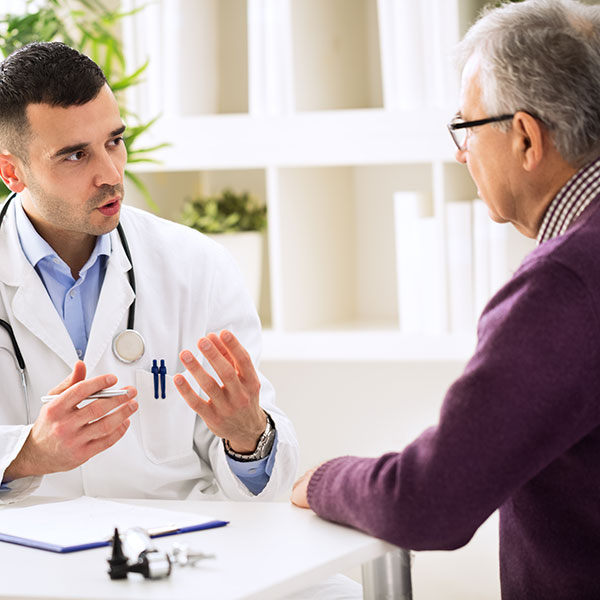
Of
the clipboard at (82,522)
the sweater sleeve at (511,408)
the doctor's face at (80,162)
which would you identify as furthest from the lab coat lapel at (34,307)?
the sweater sleeve at (511,408)

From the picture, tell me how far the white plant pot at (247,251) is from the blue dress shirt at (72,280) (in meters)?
0.88

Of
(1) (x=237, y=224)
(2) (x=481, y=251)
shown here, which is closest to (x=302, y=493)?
(2) (x=481, y=251)

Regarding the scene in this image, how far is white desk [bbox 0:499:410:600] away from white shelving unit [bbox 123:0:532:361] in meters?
1.41

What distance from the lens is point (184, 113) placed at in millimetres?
3029

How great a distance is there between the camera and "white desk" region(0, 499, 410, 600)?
1.21 metres

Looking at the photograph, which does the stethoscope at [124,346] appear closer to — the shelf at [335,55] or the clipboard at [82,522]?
the clipboard at [82,522]

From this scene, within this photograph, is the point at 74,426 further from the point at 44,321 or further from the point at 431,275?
the point at 431,275

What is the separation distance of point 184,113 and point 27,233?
104 cm

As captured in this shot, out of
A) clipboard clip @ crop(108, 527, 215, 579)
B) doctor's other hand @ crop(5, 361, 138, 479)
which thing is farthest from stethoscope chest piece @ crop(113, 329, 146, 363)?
clipboard clip @ crop(108, 527, 215, 579)

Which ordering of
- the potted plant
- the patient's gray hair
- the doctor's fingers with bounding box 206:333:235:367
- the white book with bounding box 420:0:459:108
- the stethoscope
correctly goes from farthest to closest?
the potted plant → the white book with bounding box 420:0:459:108 → the stethoscope → the doctor's fingers with bounding box 206:333:235:367 → the patient's gray hair

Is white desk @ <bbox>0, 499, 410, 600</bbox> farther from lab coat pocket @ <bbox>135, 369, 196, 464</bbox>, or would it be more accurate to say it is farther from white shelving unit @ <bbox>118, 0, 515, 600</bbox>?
white shelving unit @ <bbox>118, 0, 515, 600</bbox>

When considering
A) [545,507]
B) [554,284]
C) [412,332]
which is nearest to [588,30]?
[554,284]

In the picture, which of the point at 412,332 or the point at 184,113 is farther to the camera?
the point at 184,113

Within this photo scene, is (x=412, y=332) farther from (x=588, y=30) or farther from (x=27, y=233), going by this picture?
(x=588, y=30)
